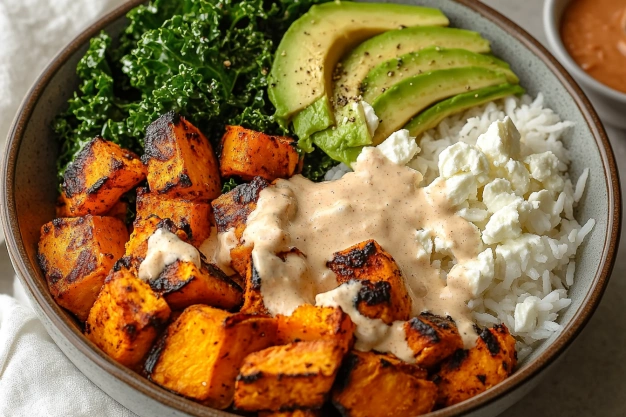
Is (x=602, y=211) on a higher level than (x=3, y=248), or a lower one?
lower

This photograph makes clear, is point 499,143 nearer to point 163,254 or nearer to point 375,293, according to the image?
point 375,293

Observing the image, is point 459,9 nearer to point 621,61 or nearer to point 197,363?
point 621,61

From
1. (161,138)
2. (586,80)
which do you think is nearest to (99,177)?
(161,138)

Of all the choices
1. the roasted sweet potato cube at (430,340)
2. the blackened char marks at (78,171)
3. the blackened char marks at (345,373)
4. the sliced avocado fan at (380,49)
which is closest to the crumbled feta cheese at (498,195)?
the roasted sweet potato cube at (430,340)

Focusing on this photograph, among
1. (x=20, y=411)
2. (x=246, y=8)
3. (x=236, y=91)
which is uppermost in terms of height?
(x=246, y=8)

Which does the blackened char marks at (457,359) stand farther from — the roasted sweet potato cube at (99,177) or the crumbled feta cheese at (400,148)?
the roasted sweet potato cube at (99,177)

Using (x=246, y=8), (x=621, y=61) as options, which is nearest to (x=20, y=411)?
(x=246, y=8)
